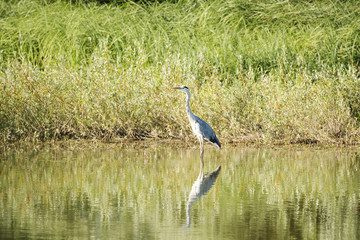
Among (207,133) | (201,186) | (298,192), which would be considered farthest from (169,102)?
(298,192)

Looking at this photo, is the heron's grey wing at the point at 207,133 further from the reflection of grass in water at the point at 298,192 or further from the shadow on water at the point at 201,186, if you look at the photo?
the shadow on water at the point at 201,186

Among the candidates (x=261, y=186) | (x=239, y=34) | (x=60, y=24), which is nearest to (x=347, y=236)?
(x=261, y=186)

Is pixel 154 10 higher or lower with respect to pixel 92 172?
higher

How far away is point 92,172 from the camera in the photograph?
29.2 feet

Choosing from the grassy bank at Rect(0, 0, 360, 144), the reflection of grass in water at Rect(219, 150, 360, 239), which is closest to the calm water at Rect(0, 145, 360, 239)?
the reflection of grass in water at Rect(219, 150, 360, 239)

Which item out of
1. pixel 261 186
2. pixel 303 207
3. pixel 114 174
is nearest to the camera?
pixel 303 207

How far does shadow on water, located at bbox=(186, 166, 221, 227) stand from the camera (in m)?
7.07

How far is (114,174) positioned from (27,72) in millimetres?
3998

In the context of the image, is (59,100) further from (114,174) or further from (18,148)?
(114,174)

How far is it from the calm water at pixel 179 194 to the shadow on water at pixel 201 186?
0.01 m

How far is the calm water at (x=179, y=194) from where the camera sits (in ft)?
19.3

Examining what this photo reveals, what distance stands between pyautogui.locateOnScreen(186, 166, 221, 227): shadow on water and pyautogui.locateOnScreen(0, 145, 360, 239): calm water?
12mm

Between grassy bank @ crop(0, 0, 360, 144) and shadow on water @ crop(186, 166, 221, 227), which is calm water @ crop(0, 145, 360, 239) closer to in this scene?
shadow on water @ crop(186, 166, 221, 227)

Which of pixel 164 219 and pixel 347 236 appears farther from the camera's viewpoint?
pixel 164 219
